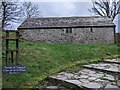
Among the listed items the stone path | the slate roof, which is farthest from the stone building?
the stone path

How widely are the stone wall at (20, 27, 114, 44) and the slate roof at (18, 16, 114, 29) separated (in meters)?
0.53

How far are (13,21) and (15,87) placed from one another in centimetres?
1843

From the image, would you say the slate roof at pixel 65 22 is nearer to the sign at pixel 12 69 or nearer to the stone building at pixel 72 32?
the stone building at pixel 72 32

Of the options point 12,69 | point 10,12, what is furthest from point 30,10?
point 12,69

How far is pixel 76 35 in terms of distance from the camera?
64.3ft

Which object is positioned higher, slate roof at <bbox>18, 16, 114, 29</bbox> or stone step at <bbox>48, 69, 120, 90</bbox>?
slate roof at <bbox>18, 16, 114, 29</bbox>

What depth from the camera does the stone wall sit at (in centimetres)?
1945

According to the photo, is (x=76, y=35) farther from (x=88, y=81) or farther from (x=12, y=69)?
(x=88, y=81)

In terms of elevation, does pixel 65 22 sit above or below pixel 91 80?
above

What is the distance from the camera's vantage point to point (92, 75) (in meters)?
4.96

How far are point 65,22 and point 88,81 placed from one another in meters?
16.3

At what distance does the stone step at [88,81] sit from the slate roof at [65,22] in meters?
15.1

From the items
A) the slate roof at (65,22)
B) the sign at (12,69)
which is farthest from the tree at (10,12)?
the sign at (12,69)

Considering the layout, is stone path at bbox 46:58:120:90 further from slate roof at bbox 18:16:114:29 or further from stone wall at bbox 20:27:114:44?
slate roof at bbox 18:16:114:29
